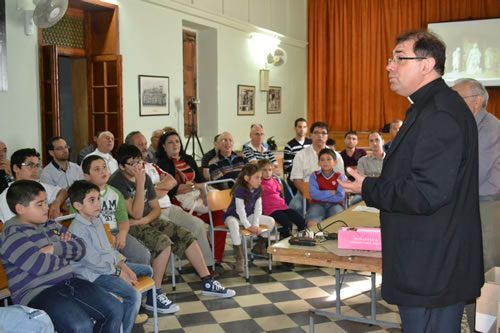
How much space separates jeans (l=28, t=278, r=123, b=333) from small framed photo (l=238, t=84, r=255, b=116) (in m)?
6.48

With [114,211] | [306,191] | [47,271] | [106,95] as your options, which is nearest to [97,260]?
[47,271]

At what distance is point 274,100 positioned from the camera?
1031cm

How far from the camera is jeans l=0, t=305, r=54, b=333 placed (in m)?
2.19

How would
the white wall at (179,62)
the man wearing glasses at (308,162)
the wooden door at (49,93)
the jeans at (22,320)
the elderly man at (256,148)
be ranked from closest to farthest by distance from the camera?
1. the jeans at (22,320)
2. the white wall at (179,62)
3. the wooden door at (49,93)
4. the man wearing glasses at (308,162)
5. the elderly man at (256,148)

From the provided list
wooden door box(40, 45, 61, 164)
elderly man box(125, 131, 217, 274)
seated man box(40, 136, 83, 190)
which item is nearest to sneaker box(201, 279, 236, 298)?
elderly man box(125, 131, 217, 274)

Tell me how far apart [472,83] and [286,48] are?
7682 millimetres

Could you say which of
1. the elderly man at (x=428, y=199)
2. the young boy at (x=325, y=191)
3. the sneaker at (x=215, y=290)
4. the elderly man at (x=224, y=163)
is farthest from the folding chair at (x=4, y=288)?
the elderly man at (x=224, y=163)

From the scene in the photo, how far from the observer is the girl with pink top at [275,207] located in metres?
4.84

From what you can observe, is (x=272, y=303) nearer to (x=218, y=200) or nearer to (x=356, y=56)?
(x=218, y=200)

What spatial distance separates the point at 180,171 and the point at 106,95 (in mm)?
1976

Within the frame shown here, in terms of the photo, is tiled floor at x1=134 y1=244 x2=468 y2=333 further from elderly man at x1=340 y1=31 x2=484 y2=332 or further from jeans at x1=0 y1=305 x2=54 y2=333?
elderly man at x1=340 y1=31 x2=484 y2=332

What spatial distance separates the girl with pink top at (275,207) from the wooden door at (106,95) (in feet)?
7.11

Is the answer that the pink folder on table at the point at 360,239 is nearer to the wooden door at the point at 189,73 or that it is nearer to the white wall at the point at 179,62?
the white wall at the point at 179,62

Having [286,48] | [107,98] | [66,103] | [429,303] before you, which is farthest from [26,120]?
[286,48]
